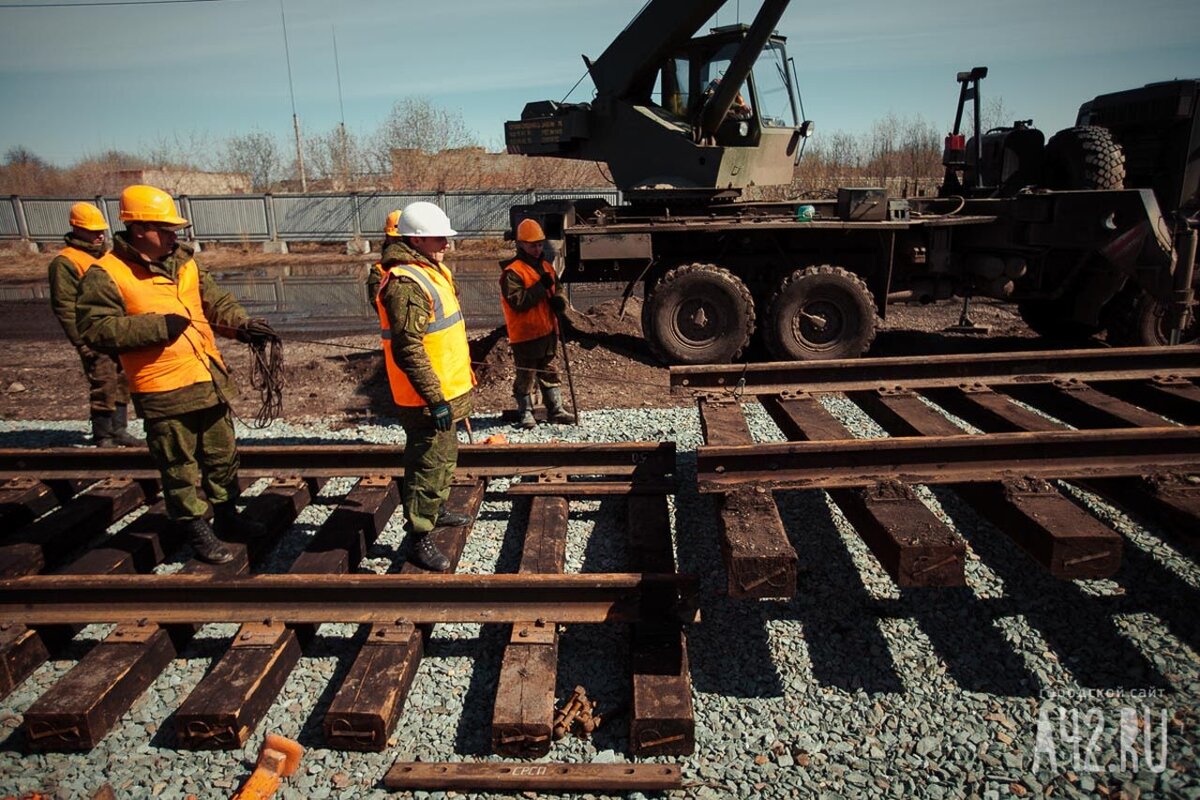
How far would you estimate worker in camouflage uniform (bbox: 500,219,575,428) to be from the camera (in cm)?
643

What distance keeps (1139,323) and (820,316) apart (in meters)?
3.84

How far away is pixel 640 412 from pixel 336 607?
3858 mm

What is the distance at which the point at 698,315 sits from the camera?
8.80 meters

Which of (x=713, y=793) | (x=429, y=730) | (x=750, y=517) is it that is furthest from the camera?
(x=750, y=517)

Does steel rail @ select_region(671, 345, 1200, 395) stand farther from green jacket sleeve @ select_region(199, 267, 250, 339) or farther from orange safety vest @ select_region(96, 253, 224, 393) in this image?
orange safety vest @ select_region(96, 253, 224, 393)

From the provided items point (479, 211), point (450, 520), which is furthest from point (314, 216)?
point (450, 520)

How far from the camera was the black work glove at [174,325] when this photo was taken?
12.4 ft

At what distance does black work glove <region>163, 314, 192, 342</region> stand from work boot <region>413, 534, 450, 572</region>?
1643 mm

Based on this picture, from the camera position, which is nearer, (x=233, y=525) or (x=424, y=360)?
(x=424, y=360)

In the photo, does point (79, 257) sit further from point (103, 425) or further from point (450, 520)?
point (450, 520)

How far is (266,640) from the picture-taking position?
3244 millimetres

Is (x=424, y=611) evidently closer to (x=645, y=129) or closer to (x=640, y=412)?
(x=640, y=412)

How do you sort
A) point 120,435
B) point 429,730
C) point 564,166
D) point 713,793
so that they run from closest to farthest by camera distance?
point 713,793
point 429,730
point 120,435
point 564,166

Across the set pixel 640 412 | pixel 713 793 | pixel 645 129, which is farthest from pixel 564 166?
pixel 713 793
